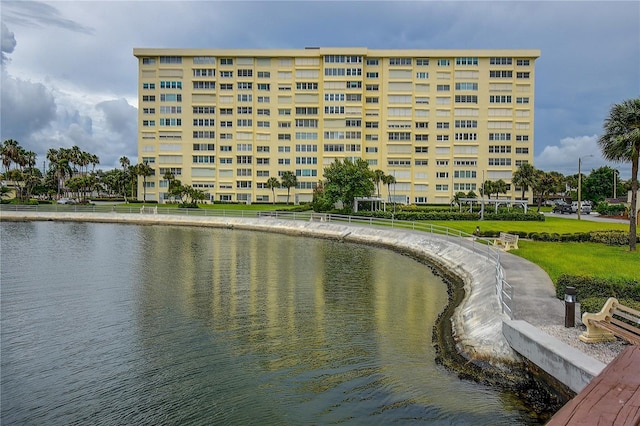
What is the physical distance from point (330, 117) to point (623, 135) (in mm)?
76768

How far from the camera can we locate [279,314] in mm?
18391

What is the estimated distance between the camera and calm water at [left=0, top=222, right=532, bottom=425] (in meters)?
10.7

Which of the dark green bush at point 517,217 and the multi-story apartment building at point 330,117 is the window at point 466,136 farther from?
the dark green bush at point 517,217

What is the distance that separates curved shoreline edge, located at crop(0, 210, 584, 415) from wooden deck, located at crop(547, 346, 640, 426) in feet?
11.9

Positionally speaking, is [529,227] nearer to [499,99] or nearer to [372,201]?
[372,201]

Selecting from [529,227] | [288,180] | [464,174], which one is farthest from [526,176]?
[288,180]

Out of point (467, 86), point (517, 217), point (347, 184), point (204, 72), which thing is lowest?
point (517, 217)

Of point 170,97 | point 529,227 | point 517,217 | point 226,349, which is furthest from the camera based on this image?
point 170,97

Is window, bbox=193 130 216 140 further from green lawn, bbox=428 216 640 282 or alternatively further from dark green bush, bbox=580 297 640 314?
dark green bush, bbox=580 297 640 314

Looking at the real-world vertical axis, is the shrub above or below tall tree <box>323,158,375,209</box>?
below

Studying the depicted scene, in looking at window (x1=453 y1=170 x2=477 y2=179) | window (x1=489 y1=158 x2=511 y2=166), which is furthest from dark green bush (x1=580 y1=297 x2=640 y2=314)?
window (x1=489 y1=158 x2=511 y2=166)

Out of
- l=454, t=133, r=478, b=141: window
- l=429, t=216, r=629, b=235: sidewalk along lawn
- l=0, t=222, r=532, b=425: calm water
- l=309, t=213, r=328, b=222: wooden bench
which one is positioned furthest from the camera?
l=454, t=133, r=478, b=141: window

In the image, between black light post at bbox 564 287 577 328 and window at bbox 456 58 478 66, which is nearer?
black light post at bbox 564 287 577 328

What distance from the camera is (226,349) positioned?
46.9 ft
